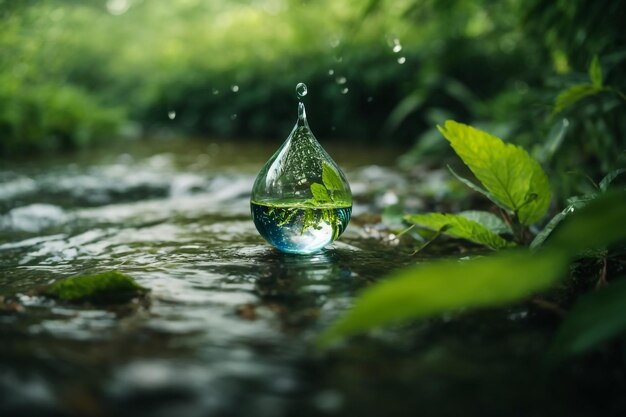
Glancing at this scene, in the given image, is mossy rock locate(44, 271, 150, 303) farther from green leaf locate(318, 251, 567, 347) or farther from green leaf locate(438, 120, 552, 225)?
green leaf locate(438, 120, 552, 225)

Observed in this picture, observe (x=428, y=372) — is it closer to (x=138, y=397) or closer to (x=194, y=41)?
(x=138, y=397)

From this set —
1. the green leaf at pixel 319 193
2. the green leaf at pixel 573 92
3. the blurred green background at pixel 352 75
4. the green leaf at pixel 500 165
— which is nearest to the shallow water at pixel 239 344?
the green leaf at pixel 319 193

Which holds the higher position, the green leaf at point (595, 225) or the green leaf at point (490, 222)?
the green leaf at point (595, 225)

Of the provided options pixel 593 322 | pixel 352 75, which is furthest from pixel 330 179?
Result: pixel 352 75

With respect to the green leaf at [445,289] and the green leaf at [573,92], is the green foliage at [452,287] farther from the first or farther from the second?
the green leaf at [573,92]

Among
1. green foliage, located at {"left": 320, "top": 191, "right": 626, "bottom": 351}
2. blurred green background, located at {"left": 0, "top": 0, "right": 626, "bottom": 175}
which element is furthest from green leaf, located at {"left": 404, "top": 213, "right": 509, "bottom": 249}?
green foliage, located at {"left": 320, "top": 191, "right": 626, "bottom": 351}

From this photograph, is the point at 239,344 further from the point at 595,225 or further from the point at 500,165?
the point at 500,165
